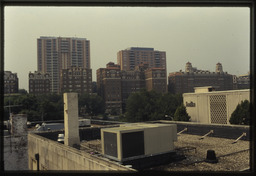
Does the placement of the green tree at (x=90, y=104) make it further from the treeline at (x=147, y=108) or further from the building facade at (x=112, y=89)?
the treeline at (x=147, y=108)

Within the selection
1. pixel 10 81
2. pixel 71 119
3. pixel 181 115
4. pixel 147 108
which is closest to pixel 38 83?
pixel 10 81

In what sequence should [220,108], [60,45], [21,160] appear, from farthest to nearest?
[60,45], [220,108], [21,160]

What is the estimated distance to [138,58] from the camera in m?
153

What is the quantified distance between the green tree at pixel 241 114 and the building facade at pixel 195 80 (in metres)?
83.6

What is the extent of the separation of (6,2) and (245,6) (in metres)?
5.09

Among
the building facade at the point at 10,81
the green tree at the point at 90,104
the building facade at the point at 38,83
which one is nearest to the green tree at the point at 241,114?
the green tree at the point at 90,104

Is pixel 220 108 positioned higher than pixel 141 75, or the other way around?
pixel 141 75

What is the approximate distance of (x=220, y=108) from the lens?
3466 cm

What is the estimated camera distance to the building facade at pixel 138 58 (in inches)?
5817

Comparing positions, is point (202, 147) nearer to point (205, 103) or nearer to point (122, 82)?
point (205, 103)

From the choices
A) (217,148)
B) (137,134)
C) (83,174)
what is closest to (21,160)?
(137,134)

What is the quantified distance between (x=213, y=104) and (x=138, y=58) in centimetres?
11935

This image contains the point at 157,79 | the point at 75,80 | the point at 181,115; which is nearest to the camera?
the point at 181,115

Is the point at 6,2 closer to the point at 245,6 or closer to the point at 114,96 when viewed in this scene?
the point at 245,6
